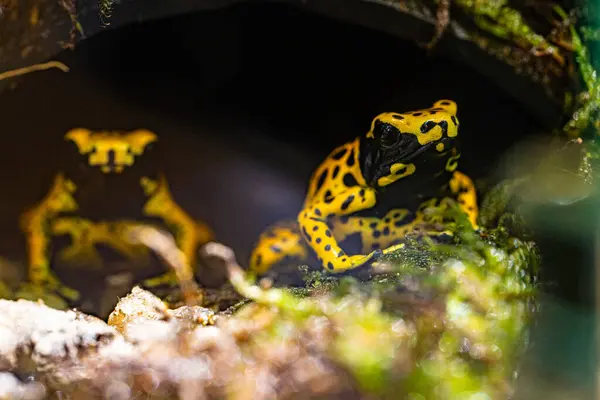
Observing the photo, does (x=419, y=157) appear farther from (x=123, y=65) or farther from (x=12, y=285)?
(x=12, y=285)

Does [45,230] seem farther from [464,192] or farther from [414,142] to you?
[464,192]

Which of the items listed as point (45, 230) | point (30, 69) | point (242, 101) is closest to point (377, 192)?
point (242, 101)

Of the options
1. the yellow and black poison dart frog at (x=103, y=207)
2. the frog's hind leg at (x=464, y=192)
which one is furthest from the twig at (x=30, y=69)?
the frog's hind leg at (x=464, y=192)

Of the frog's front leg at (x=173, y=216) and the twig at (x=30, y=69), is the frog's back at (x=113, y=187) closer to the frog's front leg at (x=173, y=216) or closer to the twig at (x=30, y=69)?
the frog's front leg at (x=173, y=216)

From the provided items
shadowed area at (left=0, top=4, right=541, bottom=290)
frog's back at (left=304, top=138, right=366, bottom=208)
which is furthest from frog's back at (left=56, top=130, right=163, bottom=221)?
frog's back at (left=304, top=138, right=366, bottom=208)

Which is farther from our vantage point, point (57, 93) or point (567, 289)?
point (57, 93)

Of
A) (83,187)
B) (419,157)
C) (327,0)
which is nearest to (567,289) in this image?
(419,157)
